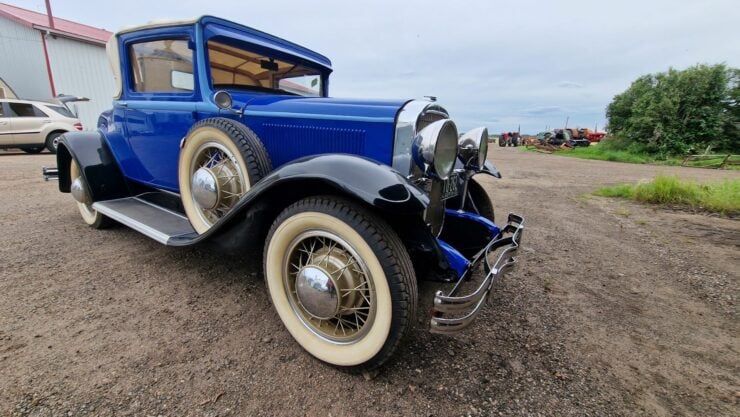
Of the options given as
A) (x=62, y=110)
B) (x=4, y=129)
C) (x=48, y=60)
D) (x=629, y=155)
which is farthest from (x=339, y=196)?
(x=629, y=155)

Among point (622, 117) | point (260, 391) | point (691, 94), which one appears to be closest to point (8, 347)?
point (260, 391)

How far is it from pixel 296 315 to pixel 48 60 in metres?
17.9

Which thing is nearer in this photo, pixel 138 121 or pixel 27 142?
pixel 138 121

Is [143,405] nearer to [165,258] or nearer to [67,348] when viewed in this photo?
[67,348]

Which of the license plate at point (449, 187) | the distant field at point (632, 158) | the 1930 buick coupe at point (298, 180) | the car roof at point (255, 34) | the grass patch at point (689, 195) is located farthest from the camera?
the distant field at point (632, 158)

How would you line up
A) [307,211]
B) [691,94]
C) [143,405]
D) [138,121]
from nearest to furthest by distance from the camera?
[143,405] < [307,211] < [138,121] < [691,94]

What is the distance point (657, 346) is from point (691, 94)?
20719 mm

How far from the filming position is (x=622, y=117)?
1964cm

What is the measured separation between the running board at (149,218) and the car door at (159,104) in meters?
0.24

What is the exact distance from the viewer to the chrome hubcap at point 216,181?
2.35 meters

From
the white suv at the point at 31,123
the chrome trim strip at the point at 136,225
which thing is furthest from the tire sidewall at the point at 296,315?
the white suv at the point at 31,123

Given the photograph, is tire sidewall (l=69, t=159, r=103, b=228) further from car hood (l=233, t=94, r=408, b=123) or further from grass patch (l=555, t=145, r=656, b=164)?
grass patch (l=555, t=145, r=656, b=164)

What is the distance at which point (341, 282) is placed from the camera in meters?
1.67

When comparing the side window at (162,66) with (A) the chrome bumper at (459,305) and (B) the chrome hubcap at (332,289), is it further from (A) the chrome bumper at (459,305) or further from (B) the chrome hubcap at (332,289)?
(A) the chrome bumper at (459,305)
